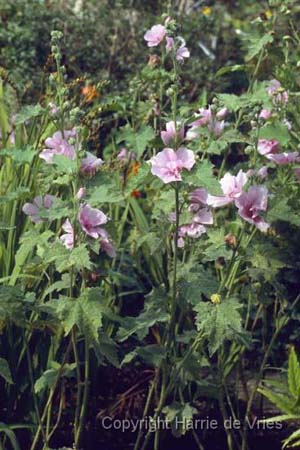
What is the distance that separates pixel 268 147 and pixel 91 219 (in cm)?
68

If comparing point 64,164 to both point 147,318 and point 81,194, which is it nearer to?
point 81,194

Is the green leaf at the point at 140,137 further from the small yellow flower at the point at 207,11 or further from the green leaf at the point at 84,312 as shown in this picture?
the small yellow flower at the point at 207,11

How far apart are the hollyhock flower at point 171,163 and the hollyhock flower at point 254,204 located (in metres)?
0.18

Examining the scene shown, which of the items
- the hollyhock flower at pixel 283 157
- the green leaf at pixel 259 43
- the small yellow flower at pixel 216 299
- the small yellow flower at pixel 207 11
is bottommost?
the small yellow flower at pixel 207 11

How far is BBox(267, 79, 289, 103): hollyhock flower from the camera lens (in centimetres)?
294

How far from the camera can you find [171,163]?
8.00 feet

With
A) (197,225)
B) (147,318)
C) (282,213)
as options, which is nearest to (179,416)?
(147,318)

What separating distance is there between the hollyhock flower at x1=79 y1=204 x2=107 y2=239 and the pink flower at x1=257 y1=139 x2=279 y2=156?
2.09ft

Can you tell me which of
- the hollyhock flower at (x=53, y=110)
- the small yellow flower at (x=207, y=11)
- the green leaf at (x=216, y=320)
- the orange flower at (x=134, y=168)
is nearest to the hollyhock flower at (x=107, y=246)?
the green leaf at (x=216, y=320)

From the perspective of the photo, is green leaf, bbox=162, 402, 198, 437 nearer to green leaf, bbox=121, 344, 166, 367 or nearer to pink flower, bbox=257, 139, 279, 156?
green leaf, bbox=121, 344, 166, 367

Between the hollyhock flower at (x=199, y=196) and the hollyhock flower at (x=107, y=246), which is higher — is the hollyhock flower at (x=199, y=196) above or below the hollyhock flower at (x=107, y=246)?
above

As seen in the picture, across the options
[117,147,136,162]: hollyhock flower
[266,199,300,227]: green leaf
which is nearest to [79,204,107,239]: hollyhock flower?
[266,199,300,227]: green leaf

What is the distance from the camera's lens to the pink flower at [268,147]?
2.85 m

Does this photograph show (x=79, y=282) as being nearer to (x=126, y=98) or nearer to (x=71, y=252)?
(x=71, y=252)
